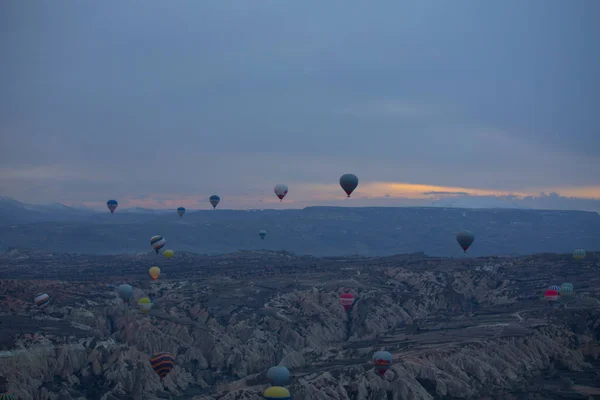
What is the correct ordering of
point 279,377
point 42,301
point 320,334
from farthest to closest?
point 320,334 → point 42,301 → point 279,377

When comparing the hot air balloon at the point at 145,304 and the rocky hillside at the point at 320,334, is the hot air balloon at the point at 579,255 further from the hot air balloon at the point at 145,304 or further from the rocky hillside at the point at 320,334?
the hot air balloon at the point at 145,304

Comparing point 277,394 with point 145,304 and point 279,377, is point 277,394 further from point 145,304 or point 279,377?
point 145,304

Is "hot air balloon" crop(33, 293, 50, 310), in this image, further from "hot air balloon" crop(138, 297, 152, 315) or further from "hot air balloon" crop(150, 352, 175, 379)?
"hot air balloon" crop(150, 352, 175, 379)

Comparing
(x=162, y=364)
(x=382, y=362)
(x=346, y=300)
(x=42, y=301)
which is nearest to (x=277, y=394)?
(x=382, y=362)

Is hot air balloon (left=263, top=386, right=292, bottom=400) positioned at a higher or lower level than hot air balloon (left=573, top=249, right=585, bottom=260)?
lower

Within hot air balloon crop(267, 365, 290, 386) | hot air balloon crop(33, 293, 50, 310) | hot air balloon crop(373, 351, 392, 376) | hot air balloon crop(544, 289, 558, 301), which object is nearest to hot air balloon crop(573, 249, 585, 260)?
hot air balloon crop(544, 289, 558, 301)

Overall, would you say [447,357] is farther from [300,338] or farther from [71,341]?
[71,341]
